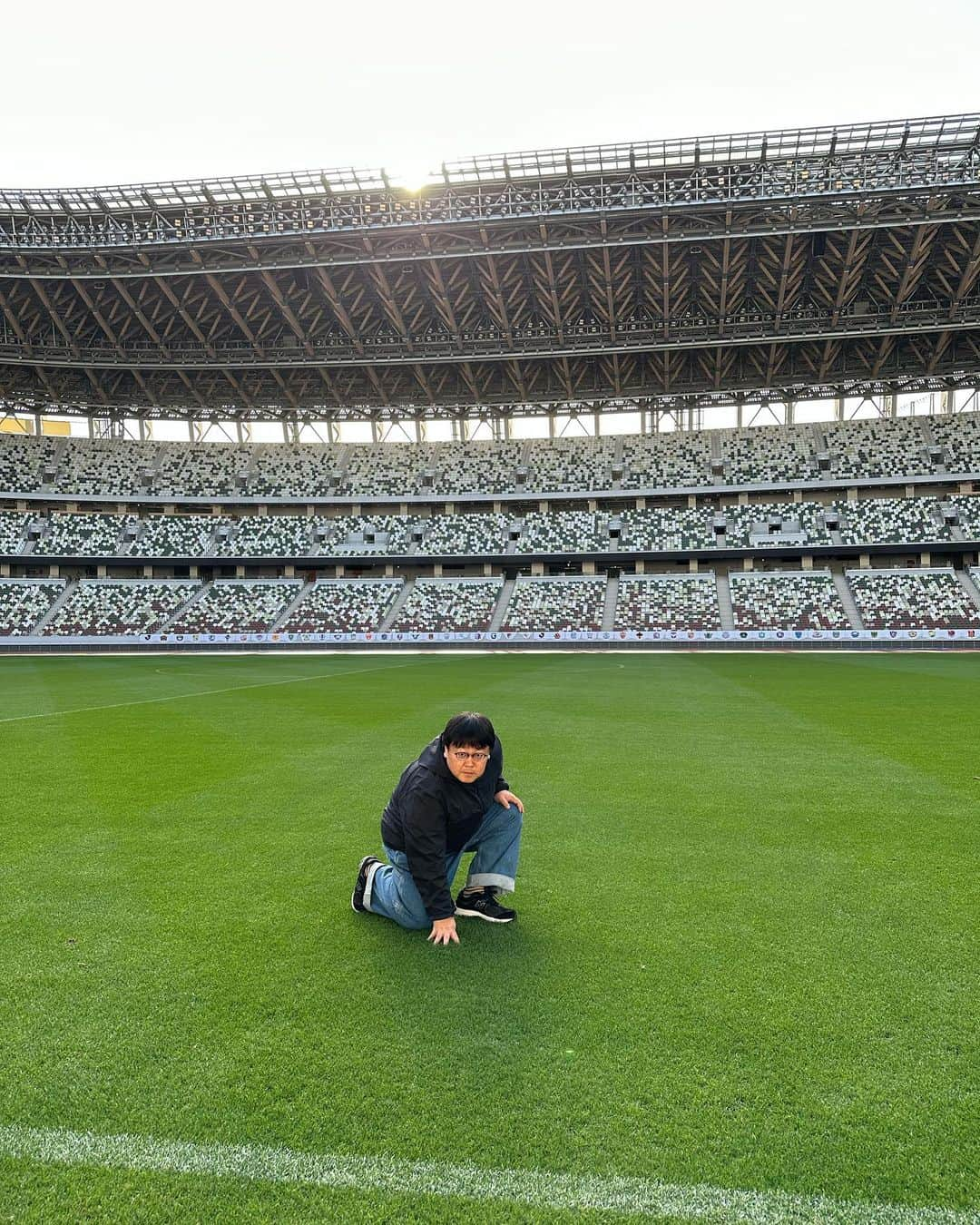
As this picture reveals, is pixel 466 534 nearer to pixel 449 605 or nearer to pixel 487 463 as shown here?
pixel 449 605

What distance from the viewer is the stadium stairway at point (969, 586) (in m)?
43.2

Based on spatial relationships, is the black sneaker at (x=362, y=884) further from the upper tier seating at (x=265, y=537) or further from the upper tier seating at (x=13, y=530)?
the upper tier seating at (x=13, y=530)

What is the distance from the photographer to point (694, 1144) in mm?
2508

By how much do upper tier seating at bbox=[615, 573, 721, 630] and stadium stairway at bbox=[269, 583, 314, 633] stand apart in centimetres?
2323

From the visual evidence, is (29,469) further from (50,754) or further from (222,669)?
(50,754)

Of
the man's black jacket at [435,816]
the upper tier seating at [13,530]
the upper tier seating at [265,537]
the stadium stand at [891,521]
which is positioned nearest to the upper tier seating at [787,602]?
the stadium stand at [891,521]

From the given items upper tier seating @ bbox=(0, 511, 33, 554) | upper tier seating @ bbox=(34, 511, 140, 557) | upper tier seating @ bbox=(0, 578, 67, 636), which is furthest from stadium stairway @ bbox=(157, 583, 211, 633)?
upper tier seating @ bbox=(0, 511, 33, 554)

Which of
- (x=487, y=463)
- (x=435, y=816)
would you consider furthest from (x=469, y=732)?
(x=487, y=463)

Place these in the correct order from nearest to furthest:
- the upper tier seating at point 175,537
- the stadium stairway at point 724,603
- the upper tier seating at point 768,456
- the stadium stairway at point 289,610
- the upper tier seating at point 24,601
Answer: the stadium stairway at point 724,603, the upper tier seating at point 24,601, the stadium stairway at point 289,610, the upper tier seating at point 175,537, the upper tier seating at point 768,456

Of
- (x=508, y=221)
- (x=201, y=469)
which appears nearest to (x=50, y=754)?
(x=508, y=221)

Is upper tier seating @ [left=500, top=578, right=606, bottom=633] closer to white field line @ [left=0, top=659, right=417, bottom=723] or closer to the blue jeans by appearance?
white field line @ [left=0, top=659, right=417, bottom=723]

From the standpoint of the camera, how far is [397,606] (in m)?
51.3

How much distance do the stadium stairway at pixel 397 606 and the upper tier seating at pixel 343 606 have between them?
0.28m

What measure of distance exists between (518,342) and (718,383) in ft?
53.3
